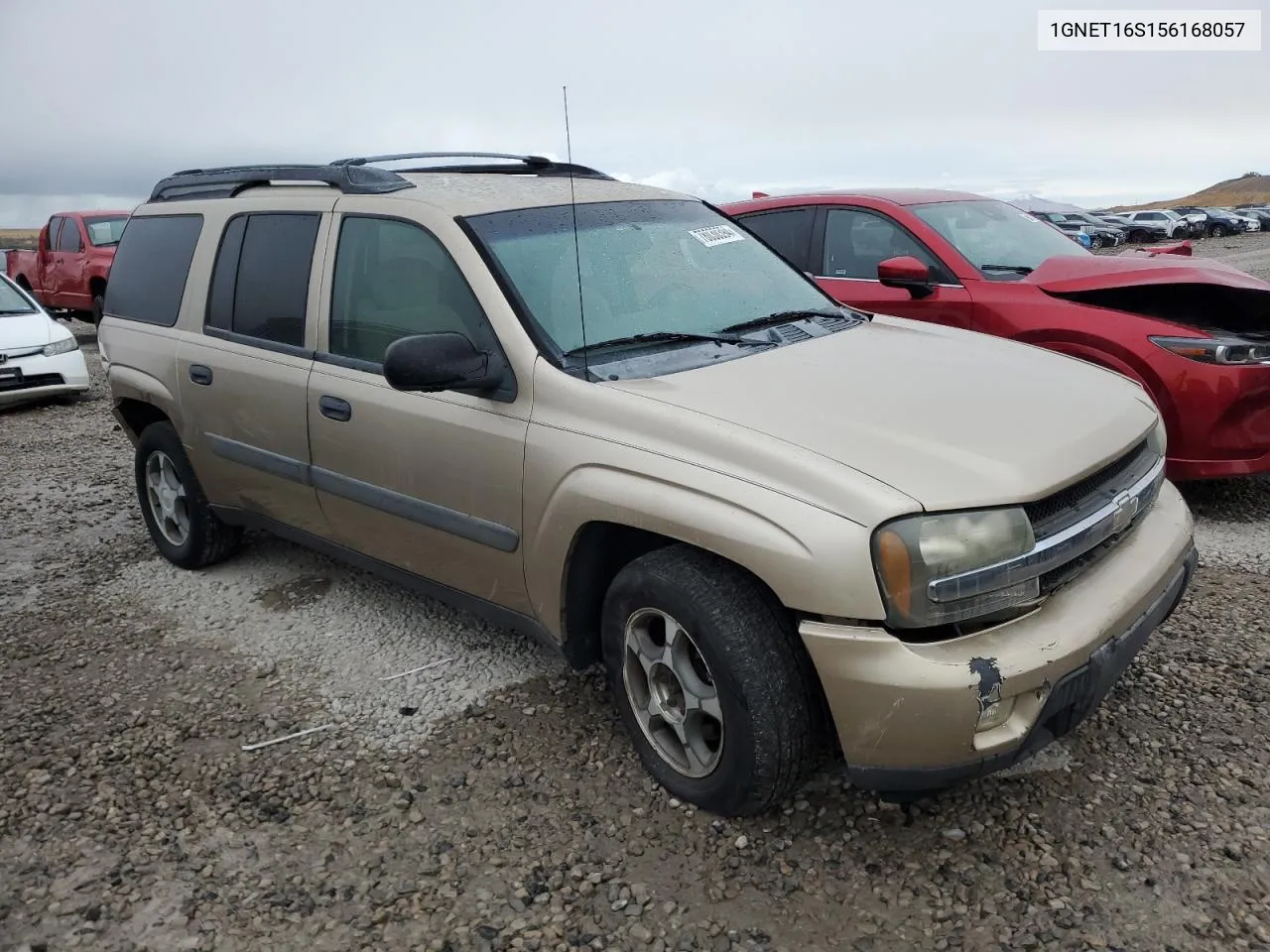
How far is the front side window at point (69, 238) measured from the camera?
48.6 feet

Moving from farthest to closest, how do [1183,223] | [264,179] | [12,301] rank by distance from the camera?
[1183,223], [12,301], [264,179]

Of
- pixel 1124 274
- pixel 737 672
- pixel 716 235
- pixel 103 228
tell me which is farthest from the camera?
pixel 103 228

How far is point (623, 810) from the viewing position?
2869 millimetres

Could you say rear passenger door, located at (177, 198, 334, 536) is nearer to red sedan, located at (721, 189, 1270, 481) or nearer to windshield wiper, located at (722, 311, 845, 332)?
windshield wiper, located at (722, 311, 845, 332)

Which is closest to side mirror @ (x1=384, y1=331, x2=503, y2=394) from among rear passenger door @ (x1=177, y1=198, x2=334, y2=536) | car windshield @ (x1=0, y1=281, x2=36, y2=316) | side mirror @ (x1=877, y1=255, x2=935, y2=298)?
rear passenger door @ (x1=177, y1=198, x2=334, y2=536)

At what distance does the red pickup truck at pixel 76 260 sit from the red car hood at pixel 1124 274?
12937 millimetres

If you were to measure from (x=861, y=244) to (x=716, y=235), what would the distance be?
2.20m

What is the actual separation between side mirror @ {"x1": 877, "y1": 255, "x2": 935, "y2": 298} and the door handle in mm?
2900

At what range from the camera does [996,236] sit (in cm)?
576

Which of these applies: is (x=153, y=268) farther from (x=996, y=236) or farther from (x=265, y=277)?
(x=996, y=236)

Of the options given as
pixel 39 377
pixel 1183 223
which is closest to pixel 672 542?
pixel 39 377

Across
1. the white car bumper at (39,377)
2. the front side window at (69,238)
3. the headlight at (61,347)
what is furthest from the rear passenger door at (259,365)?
the front side window at (69,238)

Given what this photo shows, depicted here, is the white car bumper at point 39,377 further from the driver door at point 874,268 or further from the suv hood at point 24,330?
the driver door at point 874,268

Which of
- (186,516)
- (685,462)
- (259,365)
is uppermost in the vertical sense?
(259,365)
